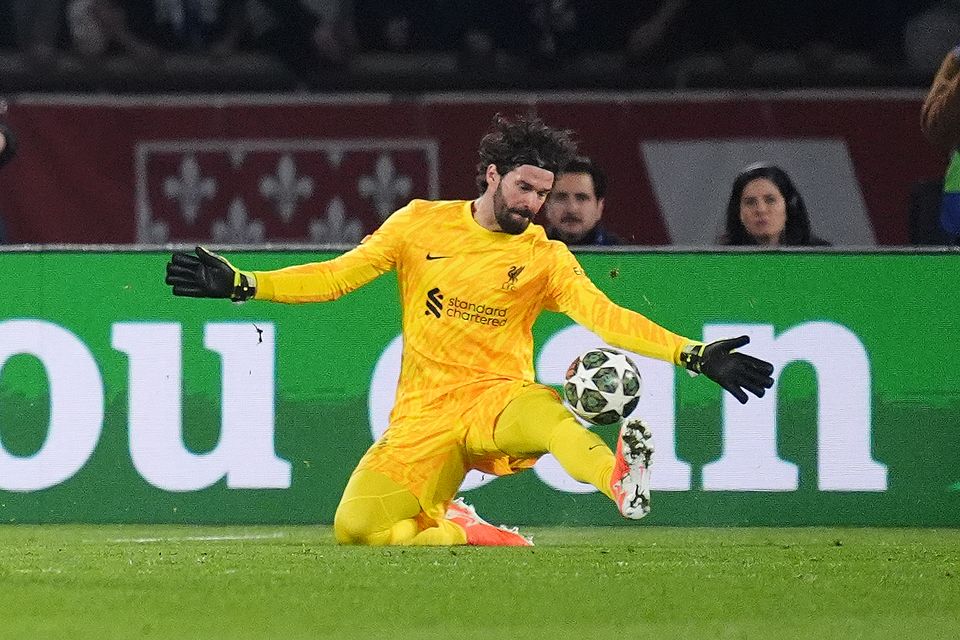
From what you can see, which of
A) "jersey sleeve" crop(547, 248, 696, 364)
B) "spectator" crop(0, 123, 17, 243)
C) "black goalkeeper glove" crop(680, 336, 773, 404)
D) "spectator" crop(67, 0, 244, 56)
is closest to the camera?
"black goalkeeper glove" crop(680, 336, 773, 404)

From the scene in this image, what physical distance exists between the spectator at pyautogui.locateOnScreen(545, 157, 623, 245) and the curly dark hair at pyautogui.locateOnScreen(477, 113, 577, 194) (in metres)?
1.46

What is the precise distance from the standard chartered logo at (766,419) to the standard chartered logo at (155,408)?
0.57 m

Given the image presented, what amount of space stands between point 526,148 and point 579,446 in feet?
4.07

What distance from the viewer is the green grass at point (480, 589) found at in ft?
17.4

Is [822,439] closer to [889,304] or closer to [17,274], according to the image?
[889,304]

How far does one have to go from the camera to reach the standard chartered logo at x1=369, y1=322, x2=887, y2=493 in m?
9.08

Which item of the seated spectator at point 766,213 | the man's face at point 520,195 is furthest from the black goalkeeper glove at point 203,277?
the seated spectator at point 766,213

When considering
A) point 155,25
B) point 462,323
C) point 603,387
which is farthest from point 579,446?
point 155,25

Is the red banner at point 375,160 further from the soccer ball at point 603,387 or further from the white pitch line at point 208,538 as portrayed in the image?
the soccer ball at point 603,387

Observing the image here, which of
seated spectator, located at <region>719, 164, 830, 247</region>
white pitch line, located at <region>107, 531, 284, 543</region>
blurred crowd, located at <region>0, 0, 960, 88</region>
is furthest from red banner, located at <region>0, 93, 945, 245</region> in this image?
white pitch line, located at <region>107, 531, 284, 543</region>

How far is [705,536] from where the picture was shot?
337 inches

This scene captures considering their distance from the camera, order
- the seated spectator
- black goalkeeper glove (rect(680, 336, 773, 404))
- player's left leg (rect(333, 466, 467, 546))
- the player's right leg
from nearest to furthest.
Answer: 1. the player's right leg
2. black goalkeeper glove (rect(680, 336, 773, 404))
3. player's left leg (rect(333, 466, 467, 546))
4. the seated spectator

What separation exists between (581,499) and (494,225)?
1.58m

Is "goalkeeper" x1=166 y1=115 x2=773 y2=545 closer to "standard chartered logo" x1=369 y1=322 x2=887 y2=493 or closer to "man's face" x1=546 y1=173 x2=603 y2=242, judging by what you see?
"standard chartered logo" x1=369 y1=322 x2=887 y2=493
